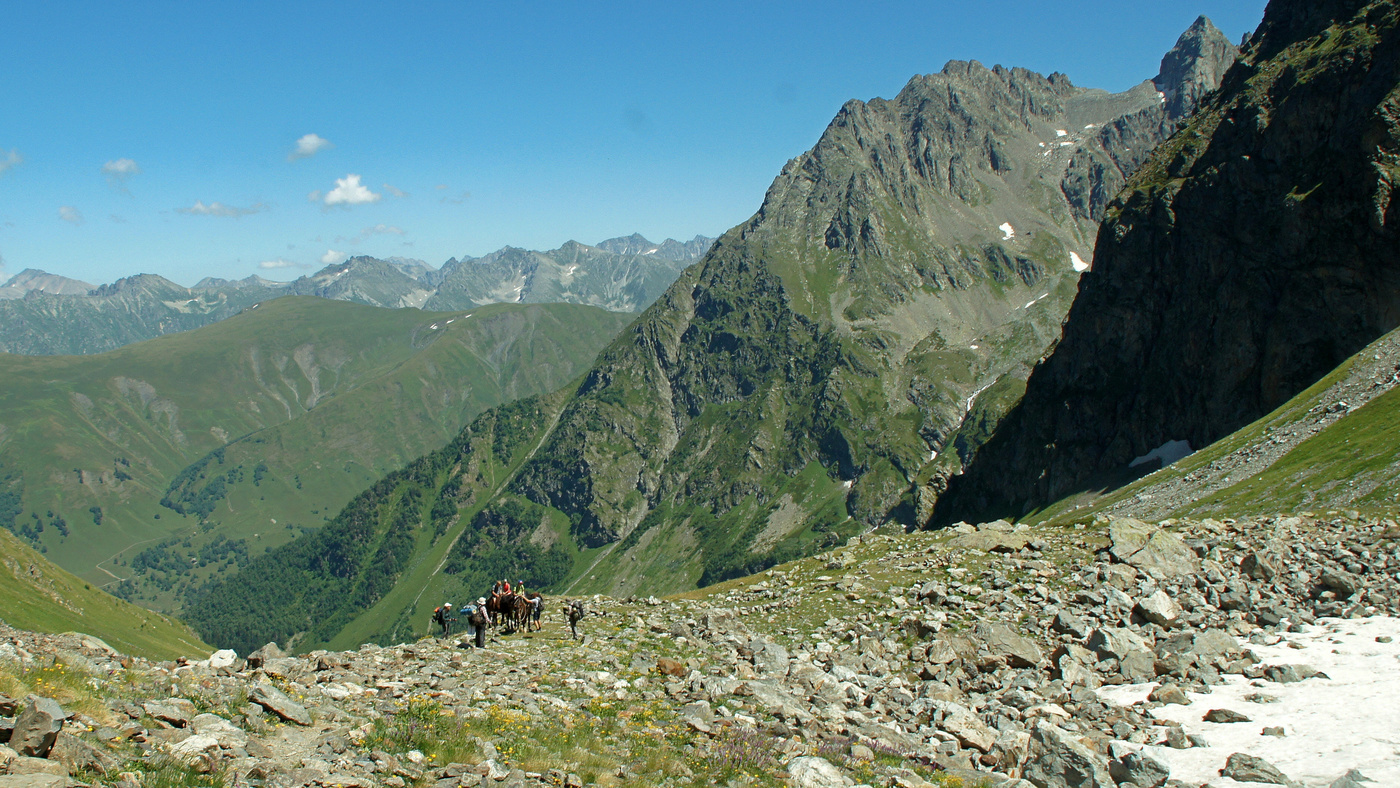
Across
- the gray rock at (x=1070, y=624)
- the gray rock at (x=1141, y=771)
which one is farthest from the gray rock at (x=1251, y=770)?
the gray rock at (x=1070, y=624)

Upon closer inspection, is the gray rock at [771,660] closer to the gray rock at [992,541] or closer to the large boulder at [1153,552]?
the gray rock at [992,541]

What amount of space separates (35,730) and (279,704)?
754 centimetres

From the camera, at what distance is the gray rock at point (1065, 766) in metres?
20.2

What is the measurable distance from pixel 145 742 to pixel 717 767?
39.9 ft

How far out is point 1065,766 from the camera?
20.7m

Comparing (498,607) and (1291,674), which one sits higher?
(1291,674)

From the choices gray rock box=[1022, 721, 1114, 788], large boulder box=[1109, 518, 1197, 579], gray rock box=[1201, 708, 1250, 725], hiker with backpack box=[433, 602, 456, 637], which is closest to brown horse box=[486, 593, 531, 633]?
hiker with backpack box=[433, 602, 456, 637]

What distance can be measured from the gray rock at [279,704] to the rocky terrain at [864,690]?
7cm

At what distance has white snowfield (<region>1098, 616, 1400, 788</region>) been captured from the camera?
2062 cm

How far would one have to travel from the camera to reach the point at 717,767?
63.5ft

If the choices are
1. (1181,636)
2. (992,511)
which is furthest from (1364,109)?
(1181,636)

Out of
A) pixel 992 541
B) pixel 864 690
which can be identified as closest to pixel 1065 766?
pixel 864 690

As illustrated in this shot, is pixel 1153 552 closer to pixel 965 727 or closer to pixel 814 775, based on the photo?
pixel 965 727

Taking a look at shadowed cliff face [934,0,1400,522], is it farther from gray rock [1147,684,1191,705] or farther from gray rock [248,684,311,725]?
gray rock [248,684,311,725]
